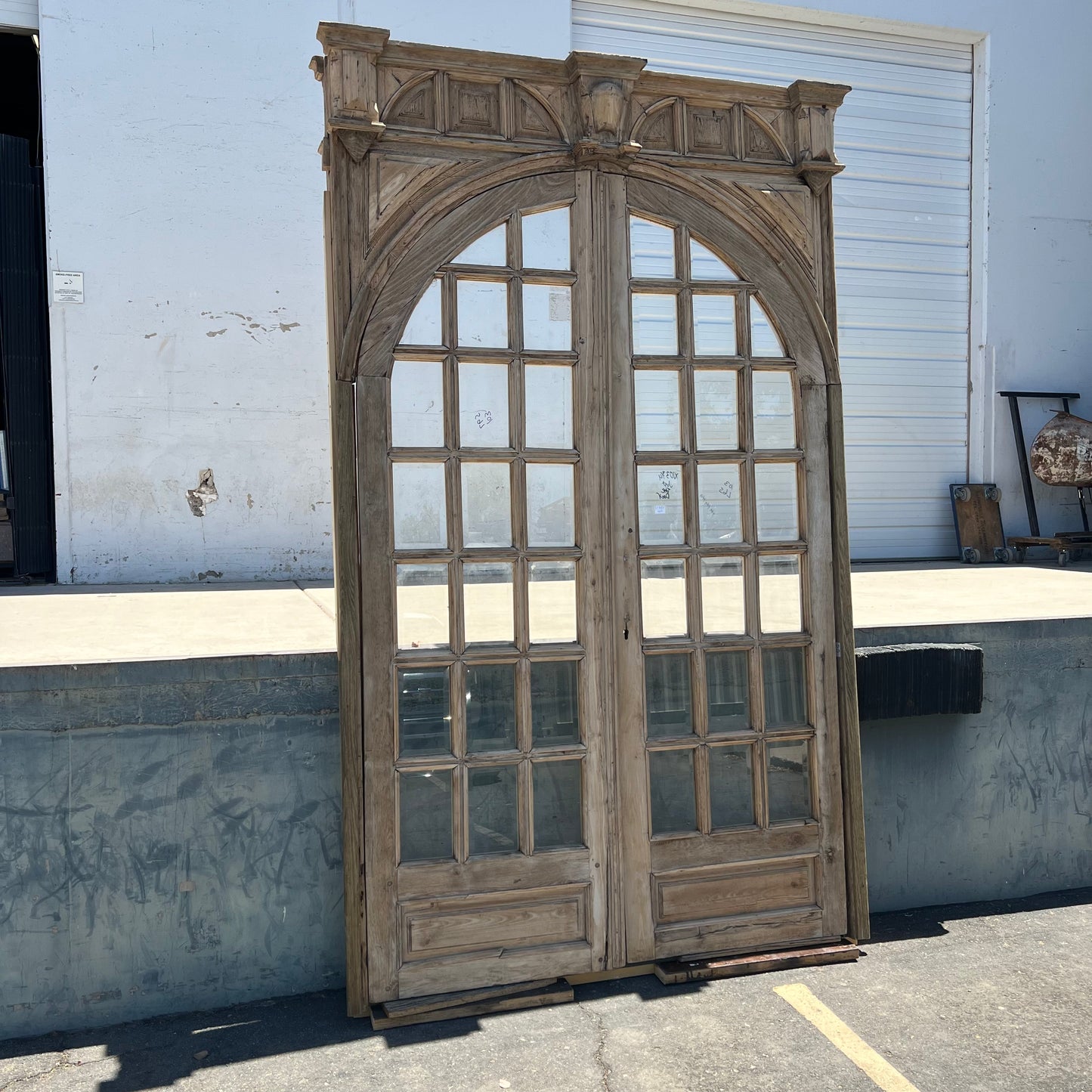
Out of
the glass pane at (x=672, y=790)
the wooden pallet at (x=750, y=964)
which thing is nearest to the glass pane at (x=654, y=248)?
the glass pane at (x=672, y=790)

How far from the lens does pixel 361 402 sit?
11.2ft

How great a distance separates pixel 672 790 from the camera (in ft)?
12.1

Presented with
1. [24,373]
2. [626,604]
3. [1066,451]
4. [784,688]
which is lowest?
[784,688]

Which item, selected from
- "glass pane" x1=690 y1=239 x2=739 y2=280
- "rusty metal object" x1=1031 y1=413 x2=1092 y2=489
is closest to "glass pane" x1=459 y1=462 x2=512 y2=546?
"glass pane" x1=690 y1=239 x2=739 y2=280

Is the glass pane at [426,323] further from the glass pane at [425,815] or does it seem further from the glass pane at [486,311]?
the glass pane at [425,815]

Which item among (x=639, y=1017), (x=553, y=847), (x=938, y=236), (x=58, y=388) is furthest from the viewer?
(x=938, y=236)

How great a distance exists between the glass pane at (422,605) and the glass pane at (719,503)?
0.99m

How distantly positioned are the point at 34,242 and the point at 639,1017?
6996 millimetres

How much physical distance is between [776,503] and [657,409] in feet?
1.96

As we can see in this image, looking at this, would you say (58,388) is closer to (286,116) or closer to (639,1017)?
(286,116)

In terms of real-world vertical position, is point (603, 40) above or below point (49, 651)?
above

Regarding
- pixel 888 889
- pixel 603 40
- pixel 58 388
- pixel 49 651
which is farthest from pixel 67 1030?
pixel 603 40

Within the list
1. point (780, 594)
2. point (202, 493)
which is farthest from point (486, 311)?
point (202, 493)

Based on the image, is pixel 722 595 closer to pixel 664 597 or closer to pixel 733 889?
pixel 664 597
